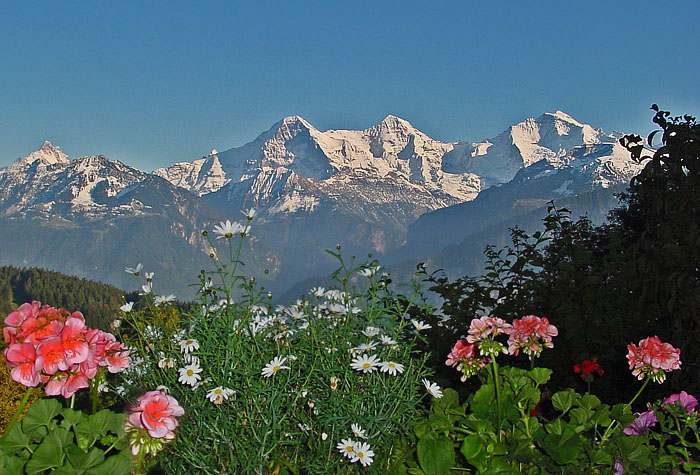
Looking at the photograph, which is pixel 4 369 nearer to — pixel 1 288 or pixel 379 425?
pixel 379 425

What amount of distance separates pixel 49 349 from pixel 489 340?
173 centimetres

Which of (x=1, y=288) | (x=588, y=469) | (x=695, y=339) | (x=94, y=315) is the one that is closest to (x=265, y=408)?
(x=588, y=469)

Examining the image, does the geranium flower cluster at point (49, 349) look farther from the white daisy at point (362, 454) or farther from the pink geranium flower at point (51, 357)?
the white daisy at point (362, 454)

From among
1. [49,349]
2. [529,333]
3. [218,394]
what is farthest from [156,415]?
[529,333]

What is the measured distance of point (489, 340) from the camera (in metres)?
2.70

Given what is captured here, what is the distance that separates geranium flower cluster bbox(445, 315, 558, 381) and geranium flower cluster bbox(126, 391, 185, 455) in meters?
1.32

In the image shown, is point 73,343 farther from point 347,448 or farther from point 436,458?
point 436,458

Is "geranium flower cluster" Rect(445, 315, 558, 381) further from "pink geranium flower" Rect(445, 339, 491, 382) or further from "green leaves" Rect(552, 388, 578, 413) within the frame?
"green leaves" Rect(552, 388, 578, 413)

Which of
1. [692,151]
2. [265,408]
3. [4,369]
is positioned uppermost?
[692,151]

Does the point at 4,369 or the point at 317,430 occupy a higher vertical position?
the point at 317,430

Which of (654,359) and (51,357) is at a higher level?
(51,357)

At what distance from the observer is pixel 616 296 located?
4.73 metres

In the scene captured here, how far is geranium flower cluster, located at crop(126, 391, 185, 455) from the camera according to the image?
1893 mm

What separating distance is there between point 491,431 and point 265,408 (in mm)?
979
